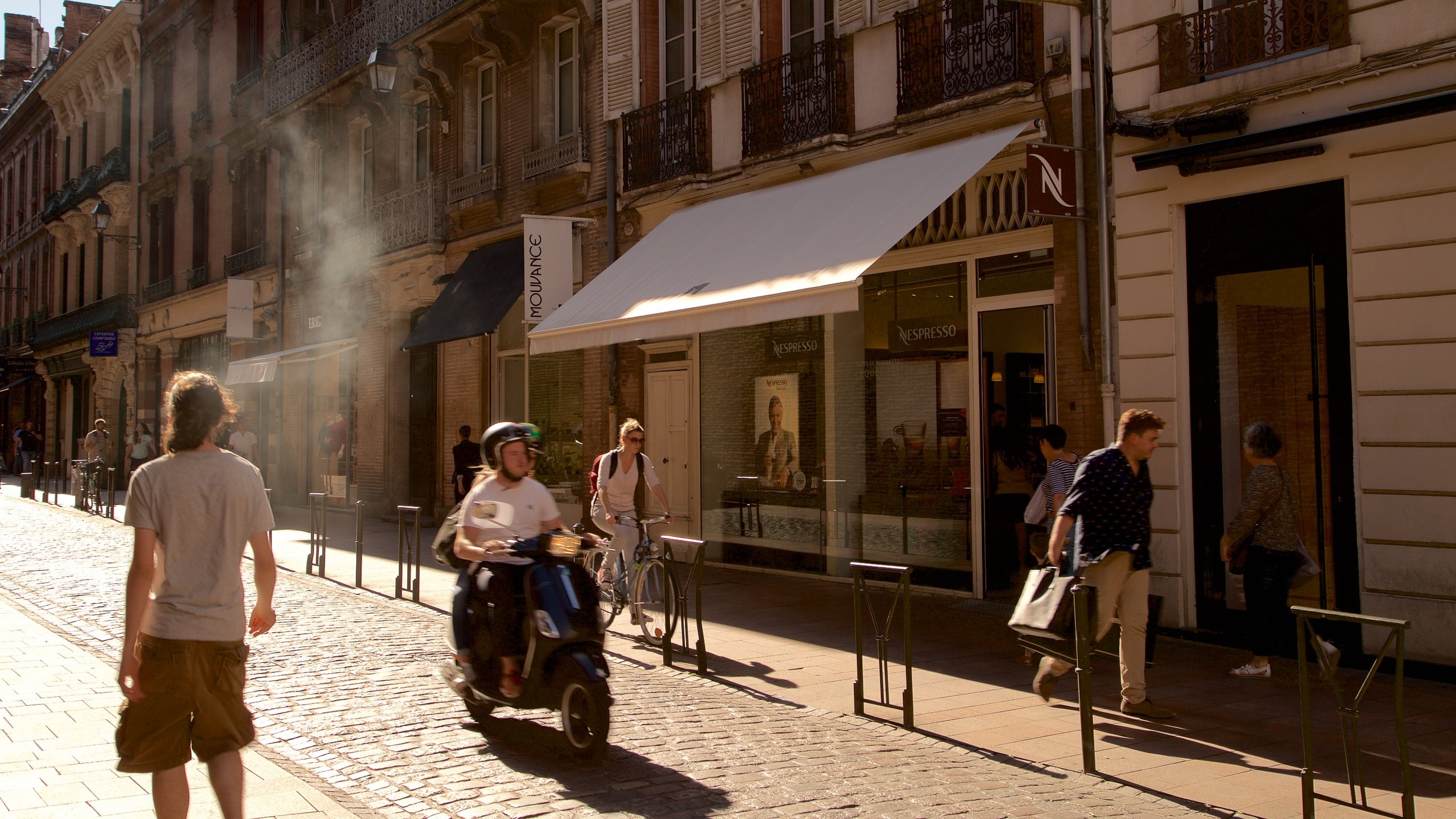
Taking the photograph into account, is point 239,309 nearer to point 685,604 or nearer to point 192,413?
point 685,604

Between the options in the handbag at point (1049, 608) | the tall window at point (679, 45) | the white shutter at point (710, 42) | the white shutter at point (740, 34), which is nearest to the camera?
the handbag at point (1049, 608)

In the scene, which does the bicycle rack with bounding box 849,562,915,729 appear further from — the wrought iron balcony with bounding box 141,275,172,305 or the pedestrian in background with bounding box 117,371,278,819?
the wrought iron balcony with bounding box 141,275,172,305

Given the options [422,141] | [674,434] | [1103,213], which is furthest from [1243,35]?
[422,141]

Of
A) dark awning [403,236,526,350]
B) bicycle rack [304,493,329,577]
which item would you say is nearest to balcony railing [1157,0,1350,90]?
dark awning [403,236,526,350]

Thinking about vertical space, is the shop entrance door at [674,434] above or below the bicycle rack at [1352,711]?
above

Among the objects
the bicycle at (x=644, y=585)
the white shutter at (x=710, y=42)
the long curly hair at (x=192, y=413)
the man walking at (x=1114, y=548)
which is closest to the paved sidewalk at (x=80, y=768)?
the long curly hair at (x=192, y=413)

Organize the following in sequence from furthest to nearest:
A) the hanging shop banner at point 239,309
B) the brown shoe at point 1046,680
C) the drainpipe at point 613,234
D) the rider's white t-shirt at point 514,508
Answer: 1. the hanging shop banner at point 239,309
2. the drainpipe at point 613,234
3. the brown shoe at point 1046,680
4. the rider's white t-shirt at point 514,508

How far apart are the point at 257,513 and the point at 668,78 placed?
12.5 meters

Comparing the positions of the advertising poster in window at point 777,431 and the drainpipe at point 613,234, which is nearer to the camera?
the advertising poster in window at point 777,431

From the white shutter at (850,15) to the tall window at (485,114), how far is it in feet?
27.2

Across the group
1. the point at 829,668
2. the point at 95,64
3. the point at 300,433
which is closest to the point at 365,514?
the point at 300,433

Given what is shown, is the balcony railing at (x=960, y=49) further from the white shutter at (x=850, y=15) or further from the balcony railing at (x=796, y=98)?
the balcony railing at (x=796, y=98)

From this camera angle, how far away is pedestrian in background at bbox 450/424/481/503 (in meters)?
16.0

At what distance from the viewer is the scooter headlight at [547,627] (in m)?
6.01
